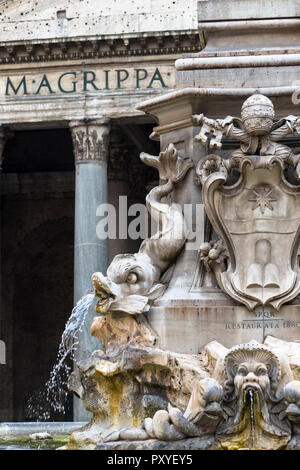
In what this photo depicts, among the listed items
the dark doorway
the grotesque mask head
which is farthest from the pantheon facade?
the grotesque mask head

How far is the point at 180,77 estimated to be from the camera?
35.1 ft

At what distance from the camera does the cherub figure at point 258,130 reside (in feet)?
32.7

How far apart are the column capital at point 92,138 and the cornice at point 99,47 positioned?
58.1 inches

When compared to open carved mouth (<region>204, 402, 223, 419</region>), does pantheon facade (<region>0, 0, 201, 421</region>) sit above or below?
above

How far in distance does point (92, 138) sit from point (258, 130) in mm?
21372

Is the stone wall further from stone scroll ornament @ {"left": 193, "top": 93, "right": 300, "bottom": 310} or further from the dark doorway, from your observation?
stone scroll ornament @ {"left": 193, "top": 93, "right": 300, "bottom": 310}

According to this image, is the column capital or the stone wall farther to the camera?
the column capital

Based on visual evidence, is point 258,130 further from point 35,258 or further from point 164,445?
point 35,258

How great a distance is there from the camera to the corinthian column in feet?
99.6

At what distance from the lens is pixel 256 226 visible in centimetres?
1005

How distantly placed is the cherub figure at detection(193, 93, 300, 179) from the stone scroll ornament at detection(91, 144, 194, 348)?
1.60ft

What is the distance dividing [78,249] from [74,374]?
2033cm
